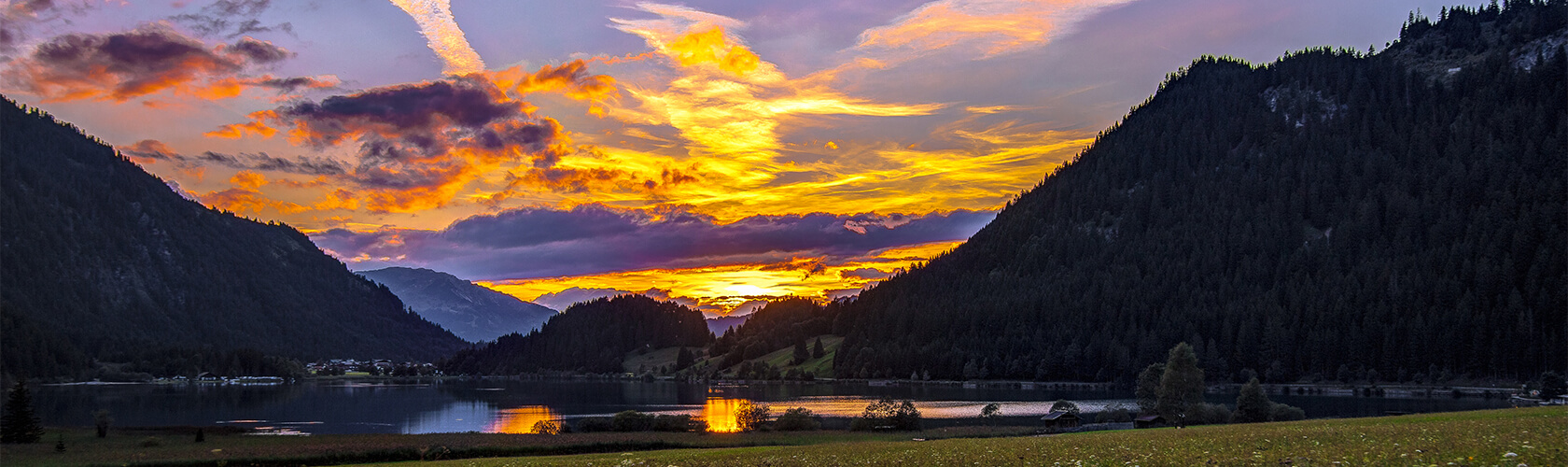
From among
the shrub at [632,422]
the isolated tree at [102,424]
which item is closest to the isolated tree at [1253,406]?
the shrub at [632,422]

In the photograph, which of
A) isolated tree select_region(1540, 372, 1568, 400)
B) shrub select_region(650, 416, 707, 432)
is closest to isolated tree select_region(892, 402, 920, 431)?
shrub select_region(650, 416, 707, 432)

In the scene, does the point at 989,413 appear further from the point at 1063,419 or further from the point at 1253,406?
the point at 1253,406

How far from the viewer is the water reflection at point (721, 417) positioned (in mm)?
123725

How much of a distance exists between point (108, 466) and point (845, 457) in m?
64.7

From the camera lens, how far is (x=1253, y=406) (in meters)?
112

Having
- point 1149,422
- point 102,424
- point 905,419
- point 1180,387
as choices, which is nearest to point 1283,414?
point 1180,387

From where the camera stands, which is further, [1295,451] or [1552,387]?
[1552,387]

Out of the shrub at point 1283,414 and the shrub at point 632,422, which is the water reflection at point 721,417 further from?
the shrub at point 1283,414

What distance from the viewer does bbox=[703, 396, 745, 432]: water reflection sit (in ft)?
406

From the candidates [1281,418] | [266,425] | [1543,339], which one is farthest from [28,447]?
[1543,339]

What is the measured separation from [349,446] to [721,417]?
69388mm

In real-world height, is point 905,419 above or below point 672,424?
below

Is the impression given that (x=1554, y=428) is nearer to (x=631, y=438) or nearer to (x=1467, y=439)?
(x=1467, y=439)

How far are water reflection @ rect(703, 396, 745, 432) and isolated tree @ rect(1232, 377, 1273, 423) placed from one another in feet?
206
